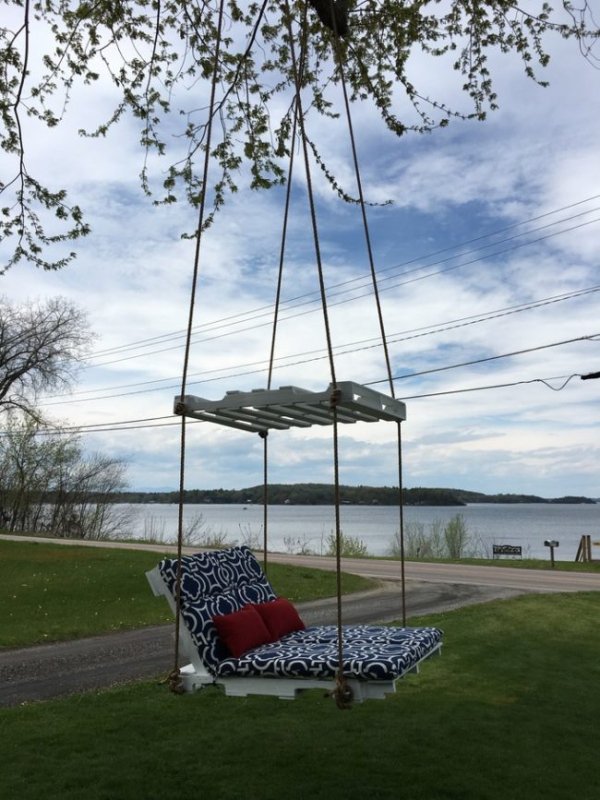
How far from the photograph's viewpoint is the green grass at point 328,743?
4.14m

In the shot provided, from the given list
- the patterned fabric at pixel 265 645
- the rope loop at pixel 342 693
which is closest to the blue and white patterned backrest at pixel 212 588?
the patterned fabric at pixel 265 645

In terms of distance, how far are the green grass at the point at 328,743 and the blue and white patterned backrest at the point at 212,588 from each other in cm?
85

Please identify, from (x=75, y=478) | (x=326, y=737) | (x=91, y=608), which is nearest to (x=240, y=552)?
(x=326, y=737)

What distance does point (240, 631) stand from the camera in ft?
13.1

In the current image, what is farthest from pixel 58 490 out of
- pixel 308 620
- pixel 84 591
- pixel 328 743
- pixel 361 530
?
pixel 361 530

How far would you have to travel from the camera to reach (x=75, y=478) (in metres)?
36.3

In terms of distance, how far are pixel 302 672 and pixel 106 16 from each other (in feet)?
18.2

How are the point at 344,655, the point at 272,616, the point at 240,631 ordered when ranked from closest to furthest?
the point at 344,655, the point at 240,631, the point at 272,616

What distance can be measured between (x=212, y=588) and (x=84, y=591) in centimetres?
988

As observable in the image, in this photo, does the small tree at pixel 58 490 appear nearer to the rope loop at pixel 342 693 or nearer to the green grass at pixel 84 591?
the green grass at pixel 84 591

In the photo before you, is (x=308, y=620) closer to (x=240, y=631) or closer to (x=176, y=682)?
(x=240, y=631)

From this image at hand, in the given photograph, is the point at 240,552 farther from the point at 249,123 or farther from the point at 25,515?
the point at 25,515

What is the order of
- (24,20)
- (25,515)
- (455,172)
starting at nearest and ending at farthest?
(24,20) < (455,172) < (25,515)

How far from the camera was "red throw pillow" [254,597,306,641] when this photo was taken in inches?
175
